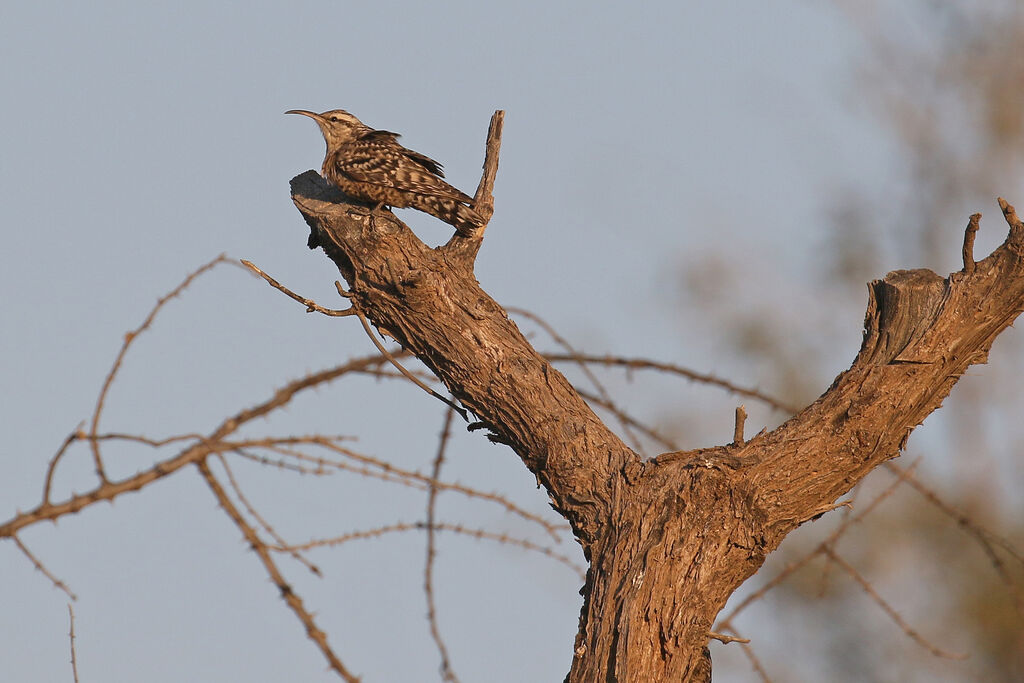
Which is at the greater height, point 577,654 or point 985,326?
point 985,326

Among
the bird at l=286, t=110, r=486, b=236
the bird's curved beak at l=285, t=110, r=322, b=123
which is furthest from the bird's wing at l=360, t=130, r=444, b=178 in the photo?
the bird's curved beak at l=285, t=110, r=322, b=123

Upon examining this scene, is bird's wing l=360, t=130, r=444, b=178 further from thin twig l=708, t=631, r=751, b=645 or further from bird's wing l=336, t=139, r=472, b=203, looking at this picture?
thin twig l=708, t=631, r=751, b=645

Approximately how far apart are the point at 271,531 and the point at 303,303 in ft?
3.02

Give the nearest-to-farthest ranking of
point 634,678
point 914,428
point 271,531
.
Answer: point 634,678, point 271,531, point 914,428

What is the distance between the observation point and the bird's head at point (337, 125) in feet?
22.8

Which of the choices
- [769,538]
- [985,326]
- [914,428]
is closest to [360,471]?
[769,538]

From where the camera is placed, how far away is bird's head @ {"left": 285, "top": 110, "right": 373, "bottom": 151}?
22.8 ft

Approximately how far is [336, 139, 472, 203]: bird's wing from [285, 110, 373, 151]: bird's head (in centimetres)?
85

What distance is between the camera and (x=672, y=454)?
11.9 feet

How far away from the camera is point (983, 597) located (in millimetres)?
13445

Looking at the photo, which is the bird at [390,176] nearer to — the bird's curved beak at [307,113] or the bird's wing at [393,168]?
the bird's wing at [393,168]

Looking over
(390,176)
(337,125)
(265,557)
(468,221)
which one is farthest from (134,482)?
(337,125)

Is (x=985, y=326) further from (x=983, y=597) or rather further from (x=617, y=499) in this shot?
(x=983, y=597)

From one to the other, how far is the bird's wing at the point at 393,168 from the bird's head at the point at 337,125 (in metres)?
0.85
